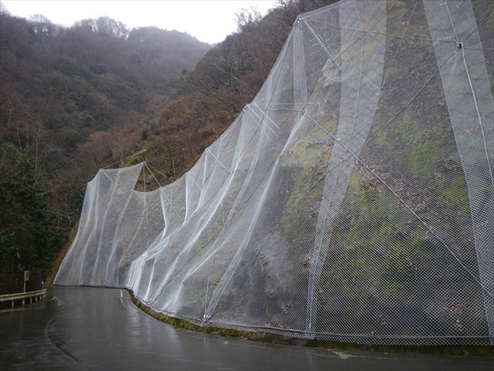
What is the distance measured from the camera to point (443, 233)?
5.36 metres

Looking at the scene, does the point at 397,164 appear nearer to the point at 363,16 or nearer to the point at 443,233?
the point at 443,233

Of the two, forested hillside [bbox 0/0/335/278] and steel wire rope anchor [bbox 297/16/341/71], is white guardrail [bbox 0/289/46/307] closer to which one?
forested hillside [bbox 0/0/335/278]

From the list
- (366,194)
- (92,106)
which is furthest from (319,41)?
(92,106)

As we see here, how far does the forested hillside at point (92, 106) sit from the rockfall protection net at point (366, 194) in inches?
329

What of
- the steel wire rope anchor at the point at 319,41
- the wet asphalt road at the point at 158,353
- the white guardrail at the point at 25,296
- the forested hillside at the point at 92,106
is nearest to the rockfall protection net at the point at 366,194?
the steel wire rope anchor at the point at 319,41

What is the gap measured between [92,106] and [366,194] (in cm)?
5825

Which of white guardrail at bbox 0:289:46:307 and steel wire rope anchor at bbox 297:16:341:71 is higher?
steel wire rope anchor at bbox 297:16:341:71

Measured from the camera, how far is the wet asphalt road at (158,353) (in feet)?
16.2

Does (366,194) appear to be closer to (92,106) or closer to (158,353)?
(158,353)

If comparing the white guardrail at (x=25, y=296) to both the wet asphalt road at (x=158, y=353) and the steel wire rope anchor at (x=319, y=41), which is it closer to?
the wet asphalt road at (x=158, y=353)

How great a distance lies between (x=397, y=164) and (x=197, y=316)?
4.79 metres

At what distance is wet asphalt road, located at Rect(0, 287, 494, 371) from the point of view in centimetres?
495

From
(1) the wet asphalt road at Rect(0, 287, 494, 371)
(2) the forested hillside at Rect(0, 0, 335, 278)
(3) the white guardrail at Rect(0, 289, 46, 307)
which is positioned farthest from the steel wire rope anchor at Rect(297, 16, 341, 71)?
(3) the white guardrail at Rect(0, 289, 46, 307)

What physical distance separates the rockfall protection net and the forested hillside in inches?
329
